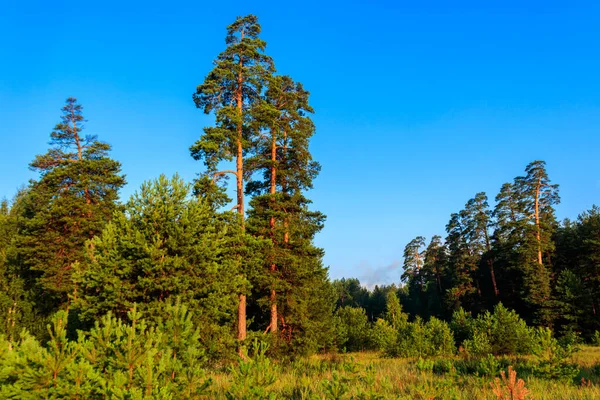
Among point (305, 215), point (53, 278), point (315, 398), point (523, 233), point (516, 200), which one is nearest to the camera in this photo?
point (315, 398)

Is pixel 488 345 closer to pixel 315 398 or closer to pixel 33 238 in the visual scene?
pixel 315 398

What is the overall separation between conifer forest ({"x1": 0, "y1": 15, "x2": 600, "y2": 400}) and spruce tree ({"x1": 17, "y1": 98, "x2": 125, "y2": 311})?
0.13 metres

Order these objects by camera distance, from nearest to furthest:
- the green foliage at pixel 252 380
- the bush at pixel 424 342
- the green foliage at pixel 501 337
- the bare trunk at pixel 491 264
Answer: the green foliage at pixel 252 380 < the green foliage at pixel 501 337 < the bush at pixel 424 342 < the bare trunk at pixel 491 264

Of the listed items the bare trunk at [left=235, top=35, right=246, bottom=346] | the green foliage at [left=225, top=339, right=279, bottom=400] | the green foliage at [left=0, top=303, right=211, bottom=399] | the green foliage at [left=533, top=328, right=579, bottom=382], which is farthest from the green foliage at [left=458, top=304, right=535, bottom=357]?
the green foliage at [left=0, top=303, right=211, bottom=399]

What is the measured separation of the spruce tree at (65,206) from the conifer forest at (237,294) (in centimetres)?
13

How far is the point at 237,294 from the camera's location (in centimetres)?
1817

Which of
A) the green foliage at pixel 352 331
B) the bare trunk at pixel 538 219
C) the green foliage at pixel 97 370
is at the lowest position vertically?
the green foliage at pixel 352 331

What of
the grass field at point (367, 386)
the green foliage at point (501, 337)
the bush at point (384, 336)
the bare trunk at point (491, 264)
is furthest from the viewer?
the bare trunk at point (491, 264)

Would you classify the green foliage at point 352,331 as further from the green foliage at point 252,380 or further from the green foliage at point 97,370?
the green foliage at point 97,370

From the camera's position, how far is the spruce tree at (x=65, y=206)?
86.8ft

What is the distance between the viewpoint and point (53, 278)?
85.3 ft

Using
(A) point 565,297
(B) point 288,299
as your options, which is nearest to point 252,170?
(B) point 288,299

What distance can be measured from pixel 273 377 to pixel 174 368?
6.23 ft

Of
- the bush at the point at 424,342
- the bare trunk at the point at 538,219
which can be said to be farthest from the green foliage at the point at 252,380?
the bare trunk at the point at 538,219
